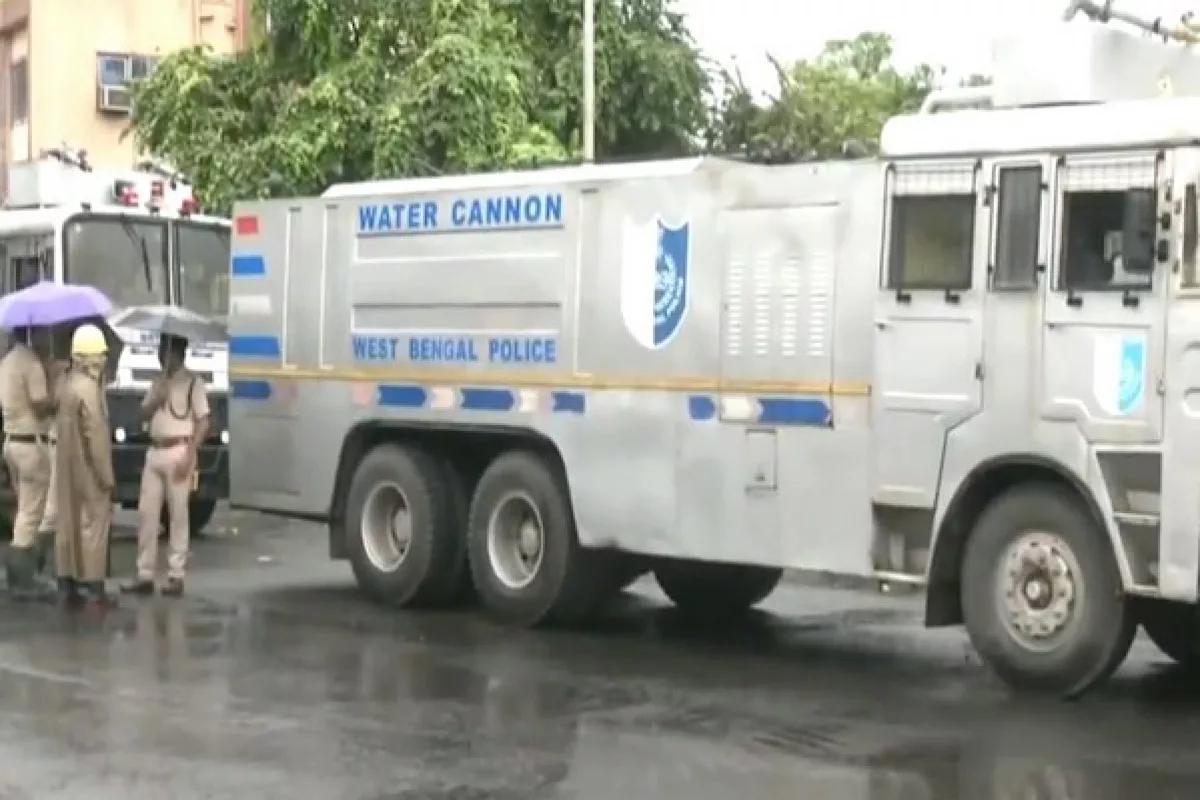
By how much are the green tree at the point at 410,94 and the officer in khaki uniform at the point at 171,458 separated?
866 cm

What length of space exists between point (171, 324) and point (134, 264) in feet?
13.2

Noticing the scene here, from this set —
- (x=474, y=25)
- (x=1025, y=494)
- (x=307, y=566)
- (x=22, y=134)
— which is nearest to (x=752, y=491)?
(x=1025, y=494)

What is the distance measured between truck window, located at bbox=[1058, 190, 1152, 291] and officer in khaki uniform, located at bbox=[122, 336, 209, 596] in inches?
250

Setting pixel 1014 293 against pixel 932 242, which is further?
pixel 932 242

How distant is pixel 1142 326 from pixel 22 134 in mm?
33083

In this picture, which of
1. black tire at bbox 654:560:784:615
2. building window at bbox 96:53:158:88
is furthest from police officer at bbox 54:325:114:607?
building window at bbox 96:53:158:88

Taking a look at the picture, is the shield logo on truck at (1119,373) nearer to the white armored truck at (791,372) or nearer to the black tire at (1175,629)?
the white armored truck at (791,372)

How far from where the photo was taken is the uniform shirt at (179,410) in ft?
46.8

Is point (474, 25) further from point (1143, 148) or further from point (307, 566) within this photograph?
point (1143, 148)

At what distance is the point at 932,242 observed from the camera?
10.8m

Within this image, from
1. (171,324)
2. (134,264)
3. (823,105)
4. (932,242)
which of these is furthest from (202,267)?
(823,105)

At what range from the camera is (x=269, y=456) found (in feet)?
48.1

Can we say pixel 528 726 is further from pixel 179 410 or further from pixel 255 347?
pixel 255 347

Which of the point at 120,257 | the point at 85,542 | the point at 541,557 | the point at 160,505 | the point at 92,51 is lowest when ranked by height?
the point at 85,542
